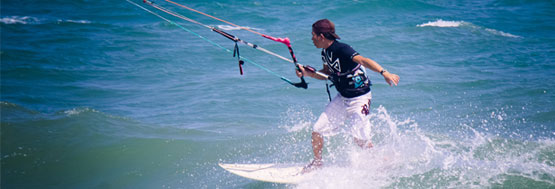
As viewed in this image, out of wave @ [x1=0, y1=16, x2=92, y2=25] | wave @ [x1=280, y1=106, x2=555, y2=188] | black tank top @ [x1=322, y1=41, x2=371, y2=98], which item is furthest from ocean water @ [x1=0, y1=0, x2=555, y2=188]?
black tank top @ [x1=322, y1=41, x2=371, y2=98]

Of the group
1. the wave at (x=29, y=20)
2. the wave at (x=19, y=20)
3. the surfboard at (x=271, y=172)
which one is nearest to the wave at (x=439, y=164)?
the surfboard at (x=271, y=172)

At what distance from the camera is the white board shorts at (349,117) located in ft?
16.4

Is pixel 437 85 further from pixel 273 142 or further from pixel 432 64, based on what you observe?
pixel 273 142

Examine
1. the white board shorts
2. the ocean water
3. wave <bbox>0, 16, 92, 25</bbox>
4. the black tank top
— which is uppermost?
the black tank top

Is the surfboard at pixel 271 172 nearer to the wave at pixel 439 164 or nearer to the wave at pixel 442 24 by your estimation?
the wave at pixel 439 164

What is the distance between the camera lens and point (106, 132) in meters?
8.16

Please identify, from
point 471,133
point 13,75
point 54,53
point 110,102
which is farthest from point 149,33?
point 471,133

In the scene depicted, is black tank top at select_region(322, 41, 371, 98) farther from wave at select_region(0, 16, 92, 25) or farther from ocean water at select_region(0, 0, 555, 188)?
wave at select_region(0, 16, 92, 25)

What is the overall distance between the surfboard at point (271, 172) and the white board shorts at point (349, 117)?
2.58 ft

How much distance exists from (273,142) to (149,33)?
13184 mm

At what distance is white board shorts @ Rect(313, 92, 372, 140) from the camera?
5.01 meters

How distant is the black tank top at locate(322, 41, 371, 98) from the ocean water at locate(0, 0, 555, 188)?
999 mm

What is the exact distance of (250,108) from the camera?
378 inches

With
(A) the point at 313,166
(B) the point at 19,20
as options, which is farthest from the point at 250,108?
(B) the point at 19,20
